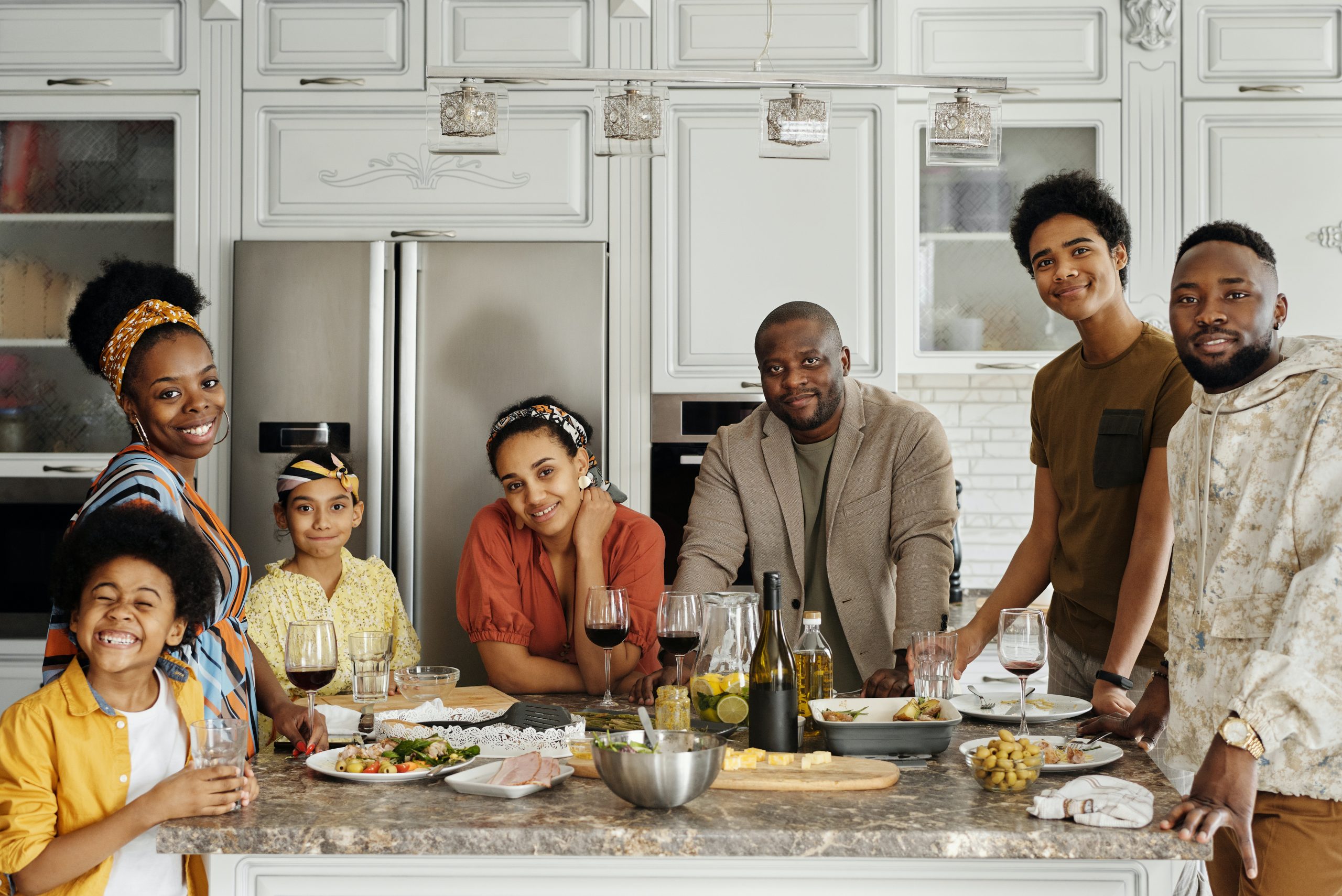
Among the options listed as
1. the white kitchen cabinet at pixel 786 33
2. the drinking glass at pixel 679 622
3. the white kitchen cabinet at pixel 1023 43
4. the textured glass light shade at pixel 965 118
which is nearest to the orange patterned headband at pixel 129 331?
the drinking glass at pixel 679 622

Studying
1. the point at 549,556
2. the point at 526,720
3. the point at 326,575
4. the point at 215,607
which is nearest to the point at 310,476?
the point at 326,575

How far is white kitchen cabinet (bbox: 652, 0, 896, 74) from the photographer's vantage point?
328 centimetres

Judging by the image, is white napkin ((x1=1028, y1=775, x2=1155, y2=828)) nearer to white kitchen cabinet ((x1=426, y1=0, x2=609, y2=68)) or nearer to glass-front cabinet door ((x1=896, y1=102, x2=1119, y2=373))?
glass-front cabinet door ((x1=896, y1=102, x2=1119, y2=373))

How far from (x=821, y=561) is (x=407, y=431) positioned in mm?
1341

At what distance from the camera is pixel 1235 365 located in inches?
65.7

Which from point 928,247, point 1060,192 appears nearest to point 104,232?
point 928,247

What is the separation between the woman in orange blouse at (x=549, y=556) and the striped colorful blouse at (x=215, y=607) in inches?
22.4

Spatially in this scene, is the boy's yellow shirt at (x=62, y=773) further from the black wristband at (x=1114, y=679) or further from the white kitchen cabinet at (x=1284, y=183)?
the white kitchen cabinet at (x=1284, y=183)

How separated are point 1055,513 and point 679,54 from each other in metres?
1.75

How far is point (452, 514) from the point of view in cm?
323

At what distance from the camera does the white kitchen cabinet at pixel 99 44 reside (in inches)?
131

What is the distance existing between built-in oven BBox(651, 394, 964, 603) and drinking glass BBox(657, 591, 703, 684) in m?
1.49

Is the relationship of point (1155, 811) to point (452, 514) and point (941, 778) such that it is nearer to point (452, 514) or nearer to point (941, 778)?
point (941, 778)

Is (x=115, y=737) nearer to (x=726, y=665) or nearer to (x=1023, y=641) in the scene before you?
(x=726, y=665)
